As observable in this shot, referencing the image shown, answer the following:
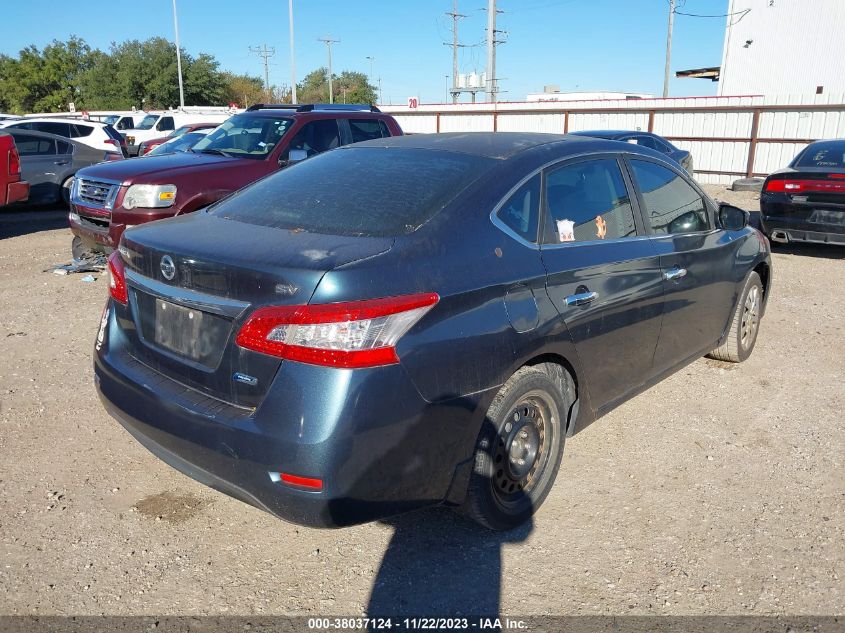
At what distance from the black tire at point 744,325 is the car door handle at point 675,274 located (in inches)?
46.1

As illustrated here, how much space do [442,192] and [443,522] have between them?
61.0 inches

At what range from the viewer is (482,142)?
3740 millimetres

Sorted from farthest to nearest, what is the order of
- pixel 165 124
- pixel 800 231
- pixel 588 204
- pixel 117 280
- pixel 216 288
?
pixel 165 124 < pixel 800 231 < pixel 588 204 < pixel 117 280 < pixel 216 288

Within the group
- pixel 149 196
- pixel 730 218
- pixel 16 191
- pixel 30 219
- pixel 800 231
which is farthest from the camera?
pixel 30 219

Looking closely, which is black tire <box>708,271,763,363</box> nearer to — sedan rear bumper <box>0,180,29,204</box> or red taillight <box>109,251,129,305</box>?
red taillight <box>109,251,129,305</box>

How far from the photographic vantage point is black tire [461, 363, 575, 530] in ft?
9.74

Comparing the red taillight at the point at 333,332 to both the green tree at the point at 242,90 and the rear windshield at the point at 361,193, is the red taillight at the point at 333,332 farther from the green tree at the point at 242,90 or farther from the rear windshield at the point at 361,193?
the green tree at the point at 242,90

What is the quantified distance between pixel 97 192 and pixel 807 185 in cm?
855

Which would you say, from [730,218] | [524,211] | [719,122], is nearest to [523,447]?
[524,211]

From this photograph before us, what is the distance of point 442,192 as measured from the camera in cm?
308

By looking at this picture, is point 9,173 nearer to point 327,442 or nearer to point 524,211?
point 524,211

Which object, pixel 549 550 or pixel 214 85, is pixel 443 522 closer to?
pixel 549 550

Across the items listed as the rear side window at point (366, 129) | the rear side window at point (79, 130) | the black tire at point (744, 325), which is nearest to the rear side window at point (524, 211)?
the black tire at point (744, 325)

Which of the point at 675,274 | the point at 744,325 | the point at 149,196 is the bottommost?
the point at 744,325
